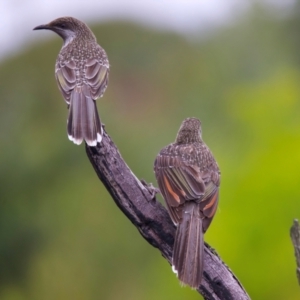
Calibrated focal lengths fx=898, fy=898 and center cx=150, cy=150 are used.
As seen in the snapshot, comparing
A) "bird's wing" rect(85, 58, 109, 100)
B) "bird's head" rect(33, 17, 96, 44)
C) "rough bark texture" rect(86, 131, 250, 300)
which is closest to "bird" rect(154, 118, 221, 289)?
"rough bark texture" rect(86, 131, 250, 300)

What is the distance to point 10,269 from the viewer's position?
3441 centimetres

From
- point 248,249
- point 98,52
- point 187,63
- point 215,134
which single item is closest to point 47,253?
point 215,134

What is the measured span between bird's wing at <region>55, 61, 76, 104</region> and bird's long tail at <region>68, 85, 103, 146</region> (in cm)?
10

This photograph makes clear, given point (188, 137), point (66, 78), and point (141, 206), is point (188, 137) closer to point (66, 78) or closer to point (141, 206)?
point (66, 78)

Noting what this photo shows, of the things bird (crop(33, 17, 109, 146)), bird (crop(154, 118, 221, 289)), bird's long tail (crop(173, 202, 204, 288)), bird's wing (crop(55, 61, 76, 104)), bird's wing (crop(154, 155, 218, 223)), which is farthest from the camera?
bird's wing (crop(55, 61, 76, 104))

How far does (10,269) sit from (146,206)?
26.1 metres

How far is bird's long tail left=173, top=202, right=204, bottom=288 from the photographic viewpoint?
8.72 metres

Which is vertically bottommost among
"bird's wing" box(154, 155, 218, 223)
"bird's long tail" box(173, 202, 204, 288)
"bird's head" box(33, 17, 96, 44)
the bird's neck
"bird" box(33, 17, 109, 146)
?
"bird's long tail" box(173, 202, 204, 288)

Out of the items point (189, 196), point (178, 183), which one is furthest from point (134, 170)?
point (189, 196)

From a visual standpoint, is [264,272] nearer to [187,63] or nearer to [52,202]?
[52,202]

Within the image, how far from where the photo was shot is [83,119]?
391 inches

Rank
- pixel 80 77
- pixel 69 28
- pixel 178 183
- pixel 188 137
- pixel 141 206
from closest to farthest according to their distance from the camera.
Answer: pixel 141 206
pixel 178 183
pixel 80 77
pixel 188 137
pixel 69 28

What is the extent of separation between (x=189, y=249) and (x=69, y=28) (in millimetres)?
4807

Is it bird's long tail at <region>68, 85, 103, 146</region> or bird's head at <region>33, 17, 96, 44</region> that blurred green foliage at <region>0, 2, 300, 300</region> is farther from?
bird's long tail at <region>68, 85, 103, 146</region>
